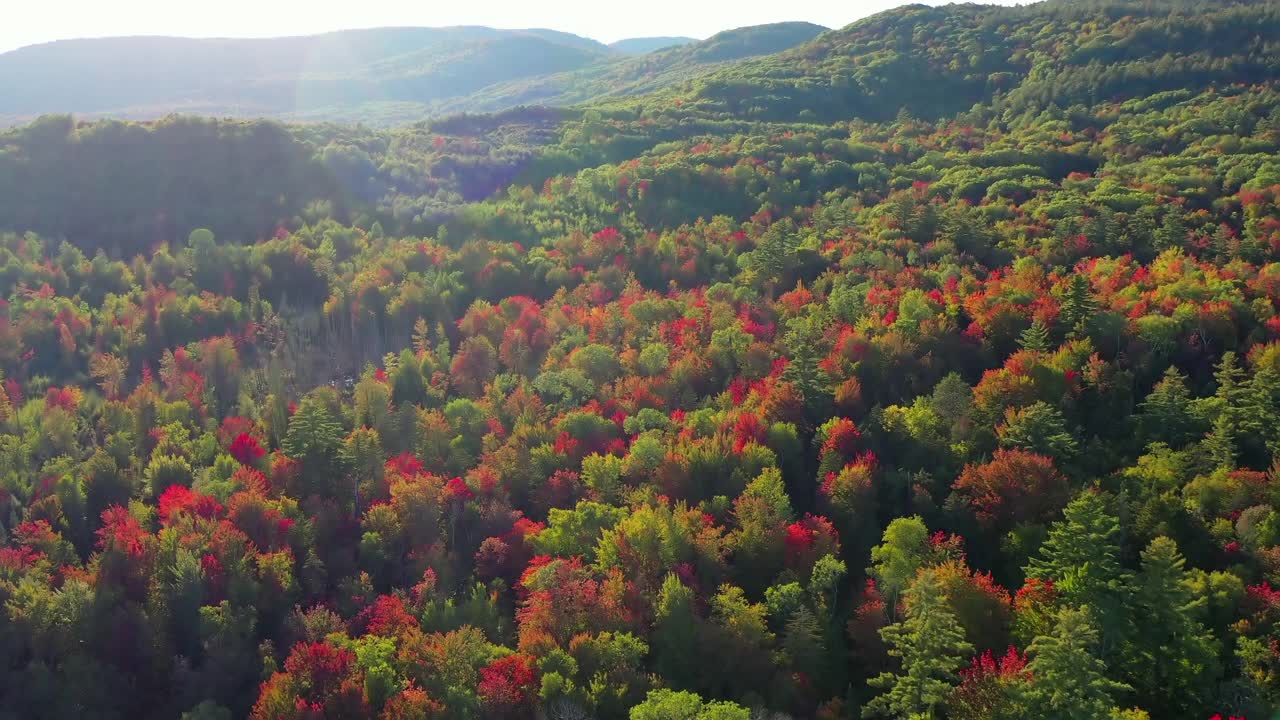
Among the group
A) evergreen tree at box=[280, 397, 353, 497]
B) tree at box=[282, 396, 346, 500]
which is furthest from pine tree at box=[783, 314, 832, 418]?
tree at box=[282, 396, 346, 500]

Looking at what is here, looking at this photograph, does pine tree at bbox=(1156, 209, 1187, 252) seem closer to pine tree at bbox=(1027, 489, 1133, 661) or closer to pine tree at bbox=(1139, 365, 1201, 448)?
pine tree at bbox=(1139, 365, 1201, 448)


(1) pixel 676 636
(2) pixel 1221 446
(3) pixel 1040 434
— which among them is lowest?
(1) pixel 676 636

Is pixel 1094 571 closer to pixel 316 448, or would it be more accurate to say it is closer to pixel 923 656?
pixel 923 656

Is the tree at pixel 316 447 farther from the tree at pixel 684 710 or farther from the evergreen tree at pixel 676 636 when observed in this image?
the tree at pixel 684 710

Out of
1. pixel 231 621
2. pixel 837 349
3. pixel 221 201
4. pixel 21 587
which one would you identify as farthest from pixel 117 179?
pixel 837 349

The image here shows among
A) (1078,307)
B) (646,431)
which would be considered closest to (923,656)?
(646,431)

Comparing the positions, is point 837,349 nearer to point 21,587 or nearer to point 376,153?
point 21,587
